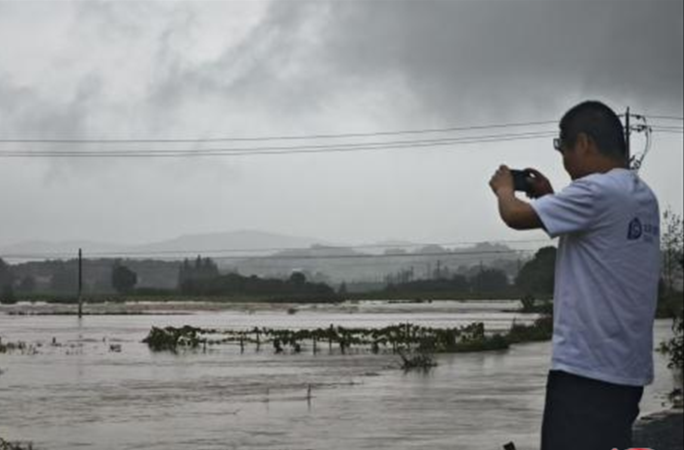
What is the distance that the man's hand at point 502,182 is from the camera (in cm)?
351

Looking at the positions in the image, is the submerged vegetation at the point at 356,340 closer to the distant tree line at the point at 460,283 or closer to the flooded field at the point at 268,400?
the flooded field at the point at 268,400

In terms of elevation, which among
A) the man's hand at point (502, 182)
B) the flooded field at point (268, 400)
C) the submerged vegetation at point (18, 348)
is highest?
the man's hand at point (502, 182)

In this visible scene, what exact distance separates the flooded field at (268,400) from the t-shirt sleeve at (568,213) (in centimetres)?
910

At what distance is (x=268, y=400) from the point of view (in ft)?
58.6

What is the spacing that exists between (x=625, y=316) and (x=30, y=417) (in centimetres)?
1397

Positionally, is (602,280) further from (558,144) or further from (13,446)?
(13,446)

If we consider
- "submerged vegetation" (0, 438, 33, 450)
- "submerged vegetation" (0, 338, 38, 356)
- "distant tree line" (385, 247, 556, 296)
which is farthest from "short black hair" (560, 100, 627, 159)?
"distant tree line" (385, 247, 556, 296)

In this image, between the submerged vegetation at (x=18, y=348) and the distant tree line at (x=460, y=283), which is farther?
the distant tree line at (x=460, y=283)

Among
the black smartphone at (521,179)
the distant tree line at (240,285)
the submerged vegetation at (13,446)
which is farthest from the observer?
the distant tree line at (240,285)

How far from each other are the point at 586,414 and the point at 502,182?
2.62 ft

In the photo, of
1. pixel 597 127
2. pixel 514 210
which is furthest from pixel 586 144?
pixel 514 210

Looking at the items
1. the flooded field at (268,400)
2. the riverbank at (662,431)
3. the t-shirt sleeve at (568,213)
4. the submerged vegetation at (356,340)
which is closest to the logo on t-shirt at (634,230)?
the t-shirt sleeve at (568,213)

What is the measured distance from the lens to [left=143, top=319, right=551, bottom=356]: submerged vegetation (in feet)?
113

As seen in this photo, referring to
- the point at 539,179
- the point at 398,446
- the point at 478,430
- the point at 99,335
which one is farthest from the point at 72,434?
the point at 99,335
